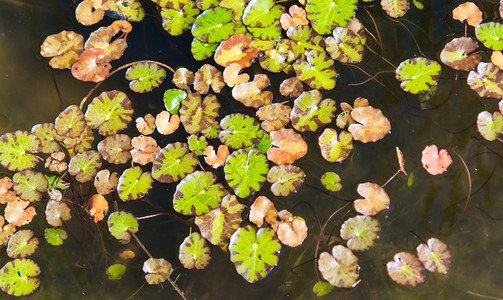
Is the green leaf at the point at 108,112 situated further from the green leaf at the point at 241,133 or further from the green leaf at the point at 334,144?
the green leaf at the point at 334,144

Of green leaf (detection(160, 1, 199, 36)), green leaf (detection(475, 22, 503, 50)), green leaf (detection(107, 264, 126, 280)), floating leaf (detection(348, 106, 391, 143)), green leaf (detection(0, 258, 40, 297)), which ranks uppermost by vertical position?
green leaf (detection(160, 1, 199, 36))

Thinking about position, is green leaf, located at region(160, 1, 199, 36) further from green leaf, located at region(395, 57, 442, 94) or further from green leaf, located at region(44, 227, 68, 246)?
green leaf, located at region(44, 227, 68, 246)

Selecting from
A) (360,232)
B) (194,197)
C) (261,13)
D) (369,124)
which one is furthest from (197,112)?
(360,232)

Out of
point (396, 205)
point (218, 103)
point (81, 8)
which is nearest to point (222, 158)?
point (218, 103)

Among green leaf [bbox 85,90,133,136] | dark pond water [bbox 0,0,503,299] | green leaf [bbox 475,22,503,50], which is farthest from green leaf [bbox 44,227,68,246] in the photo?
green leaf [bbox 475,22,503,50]

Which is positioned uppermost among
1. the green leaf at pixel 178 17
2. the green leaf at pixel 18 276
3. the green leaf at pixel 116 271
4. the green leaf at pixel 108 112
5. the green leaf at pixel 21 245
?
the green leaf at pixel 178 17

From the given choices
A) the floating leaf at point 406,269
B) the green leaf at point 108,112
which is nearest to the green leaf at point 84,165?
the green leaf at point 108,112
